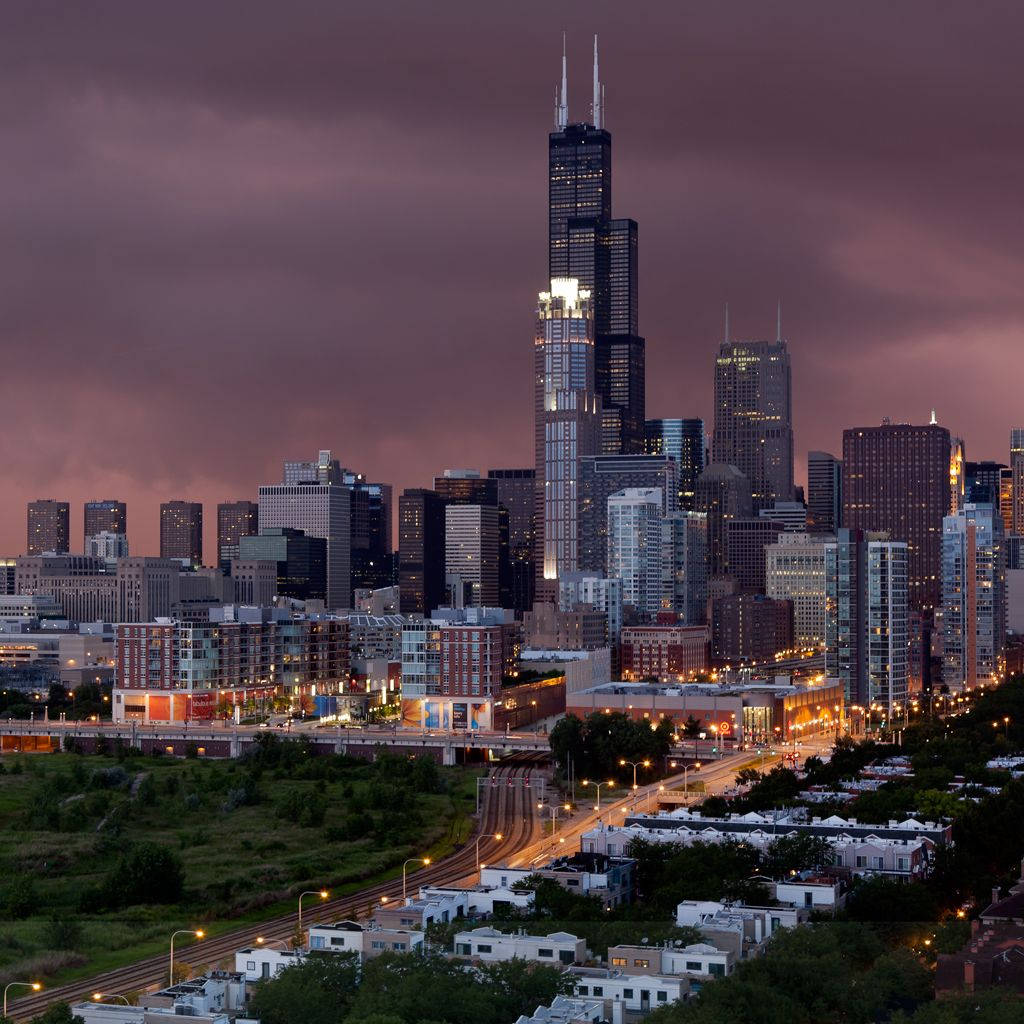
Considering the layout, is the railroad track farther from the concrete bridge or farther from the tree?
the concrete bridge

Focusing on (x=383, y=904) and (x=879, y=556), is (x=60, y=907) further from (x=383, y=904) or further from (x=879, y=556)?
(x=879, y=556)

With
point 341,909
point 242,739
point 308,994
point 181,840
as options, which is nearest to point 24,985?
point 341,909

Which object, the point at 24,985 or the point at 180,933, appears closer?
the point at 24,985

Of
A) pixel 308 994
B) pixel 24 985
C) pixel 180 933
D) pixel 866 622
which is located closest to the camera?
pixel 308 994

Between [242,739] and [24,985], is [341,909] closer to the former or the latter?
[24,985]

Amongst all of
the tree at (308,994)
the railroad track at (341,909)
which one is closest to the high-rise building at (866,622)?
the railroad track at (341,909)

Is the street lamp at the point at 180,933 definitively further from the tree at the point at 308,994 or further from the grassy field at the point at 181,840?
the tree at the point at 308,994
